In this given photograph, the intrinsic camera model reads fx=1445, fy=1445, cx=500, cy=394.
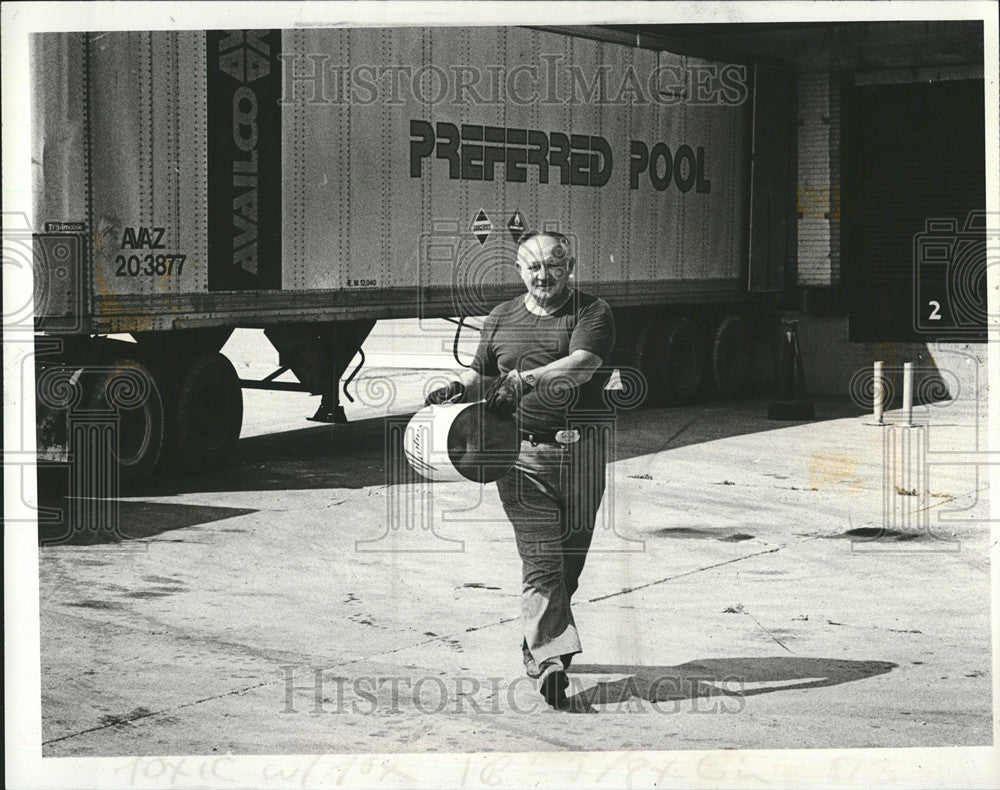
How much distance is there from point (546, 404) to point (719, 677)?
5.67ft

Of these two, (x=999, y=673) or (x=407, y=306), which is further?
(x=407, y=306)

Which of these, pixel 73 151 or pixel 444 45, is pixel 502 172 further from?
pixel 73 151

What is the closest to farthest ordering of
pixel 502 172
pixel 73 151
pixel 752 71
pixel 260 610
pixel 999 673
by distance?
1. pixel 999 673
2. pixel 260 610
3. pixel 73 151
4. pixel 502 172
5. pixel 752 71

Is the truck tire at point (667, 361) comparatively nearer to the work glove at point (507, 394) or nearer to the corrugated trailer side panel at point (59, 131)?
the corrugated trailer side panel at point (59, 131)

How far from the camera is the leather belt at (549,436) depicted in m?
6.53

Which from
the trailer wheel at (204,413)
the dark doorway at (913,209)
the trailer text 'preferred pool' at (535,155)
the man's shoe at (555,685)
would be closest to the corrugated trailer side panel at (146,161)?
the trailer wheel at (204,413)

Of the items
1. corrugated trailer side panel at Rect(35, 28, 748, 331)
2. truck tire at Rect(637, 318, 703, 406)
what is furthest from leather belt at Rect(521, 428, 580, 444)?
truck tire at Rect(637, 318, 703, 406)

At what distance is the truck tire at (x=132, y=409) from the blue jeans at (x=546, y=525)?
569 cm

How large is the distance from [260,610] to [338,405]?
222 inches

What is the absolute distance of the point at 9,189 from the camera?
6434mm

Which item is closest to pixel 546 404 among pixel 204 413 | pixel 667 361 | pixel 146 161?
pixel 146 161

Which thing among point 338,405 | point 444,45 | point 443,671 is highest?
point 444,45

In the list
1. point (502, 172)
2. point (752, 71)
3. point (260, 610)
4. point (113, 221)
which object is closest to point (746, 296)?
point (752, 71)

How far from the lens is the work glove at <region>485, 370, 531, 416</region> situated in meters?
6.46
